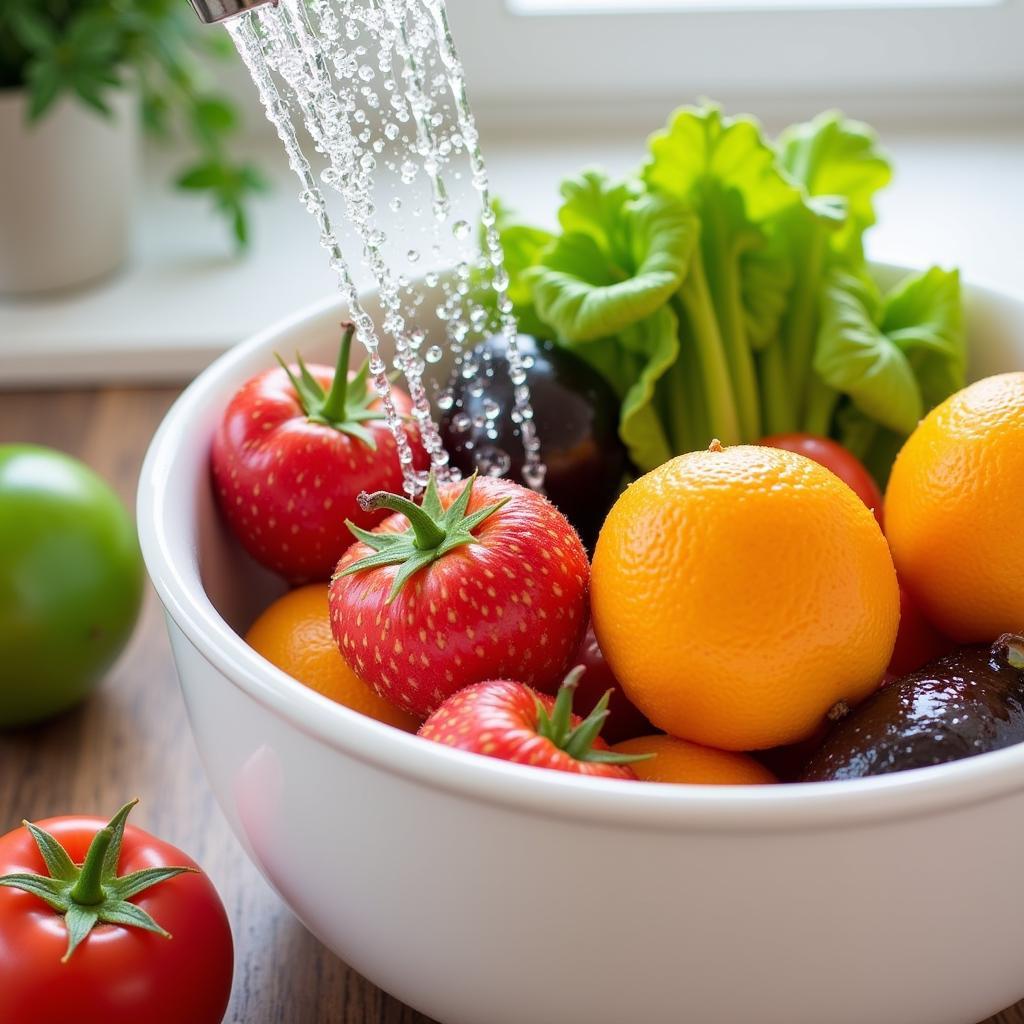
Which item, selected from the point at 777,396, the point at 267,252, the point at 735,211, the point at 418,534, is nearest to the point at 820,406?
the point at 777,396

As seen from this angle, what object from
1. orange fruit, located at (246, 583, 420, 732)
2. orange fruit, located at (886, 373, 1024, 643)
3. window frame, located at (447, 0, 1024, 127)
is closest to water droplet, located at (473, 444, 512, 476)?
orange fruit, located at (246, 583, 420, 732)

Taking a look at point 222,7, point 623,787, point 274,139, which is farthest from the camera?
point 274,139

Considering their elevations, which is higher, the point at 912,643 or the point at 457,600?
the point at 457,600

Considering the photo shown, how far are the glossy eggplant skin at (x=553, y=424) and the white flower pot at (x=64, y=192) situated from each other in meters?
0.56

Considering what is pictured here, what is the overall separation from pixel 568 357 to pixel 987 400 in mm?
251

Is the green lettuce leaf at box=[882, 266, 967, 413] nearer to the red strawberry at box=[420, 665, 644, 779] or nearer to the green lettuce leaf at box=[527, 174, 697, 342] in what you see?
the green lettuce leaf at box=[527, 174, 697, 342]

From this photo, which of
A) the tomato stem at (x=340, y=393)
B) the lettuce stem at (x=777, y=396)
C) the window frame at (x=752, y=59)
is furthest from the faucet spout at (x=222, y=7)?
the window frame at (x=752, y=59)

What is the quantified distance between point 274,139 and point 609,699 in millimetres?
1042

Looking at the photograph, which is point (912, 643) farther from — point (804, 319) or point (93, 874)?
point (93, 874)

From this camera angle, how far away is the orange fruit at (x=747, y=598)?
1.77ft

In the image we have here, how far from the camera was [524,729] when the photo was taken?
52 centimetres

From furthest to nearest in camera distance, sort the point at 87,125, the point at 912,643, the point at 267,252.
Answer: the point at 267,252
the point at 87,125
the point at 912,643

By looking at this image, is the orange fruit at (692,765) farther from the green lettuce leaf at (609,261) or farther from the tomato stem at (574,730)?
the green lettuce leaf at (609,261)

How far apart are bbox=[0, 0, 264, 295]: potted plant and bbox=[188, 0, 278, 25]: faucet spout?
59 cm
